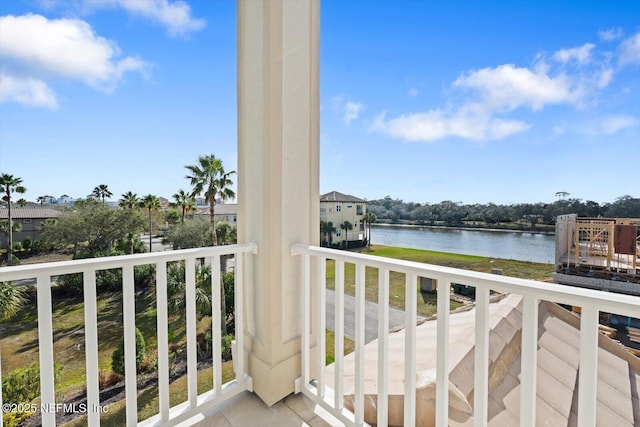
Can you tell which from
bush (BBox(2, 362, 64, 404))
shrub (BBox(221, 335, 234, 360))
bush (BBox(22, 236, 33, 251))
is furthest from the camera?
shrub (BBox(221, 335, 234, 360))

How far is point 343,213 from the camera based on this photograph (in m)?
1.67

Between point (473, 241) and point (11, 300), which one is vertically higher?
point (473, 241)

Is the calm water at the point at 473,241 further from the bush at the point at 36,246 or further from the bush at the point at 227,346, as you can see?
the bush at the point at 36,246

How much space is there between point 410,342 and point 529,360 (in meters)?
0.41

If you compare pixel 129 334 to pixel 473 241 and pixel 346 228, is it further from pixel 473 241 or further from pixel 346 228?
pixel 473 241

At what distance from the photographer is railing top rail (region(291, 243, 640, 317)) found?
763 mm

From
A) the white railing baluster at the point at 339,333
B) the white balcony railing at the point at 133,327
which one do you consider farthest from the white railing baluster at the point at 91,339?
the white railing baluster at the point at 339,333

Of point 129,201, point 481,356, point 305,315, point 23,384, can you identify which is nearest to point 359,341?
point 305,315

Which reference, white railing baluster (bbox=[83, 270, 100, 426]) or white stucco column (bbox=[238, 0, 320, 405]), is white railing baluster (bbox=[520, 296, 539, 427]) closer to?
white stucco column (bbox=[238, 0, 320, 405])

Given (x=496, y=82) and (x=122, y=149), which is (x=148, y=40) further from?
(x=496, y=82)

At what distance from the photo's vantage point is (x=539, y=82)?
3.61ft

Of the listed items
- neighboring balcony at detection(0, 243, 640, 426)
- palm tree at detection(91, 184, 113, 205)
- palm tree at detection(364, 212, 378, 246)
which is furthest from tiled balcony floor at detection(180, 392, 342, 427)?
palm tree at detection(91, 184, 113, 205)

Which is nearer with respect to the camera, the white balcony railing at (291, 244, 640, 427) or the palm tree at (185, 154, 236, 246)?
the white balcony railing at (291, 244, 640, 427)

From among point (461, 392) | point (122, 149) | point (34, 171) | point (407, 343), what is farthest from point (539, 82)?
point (34, 171)
